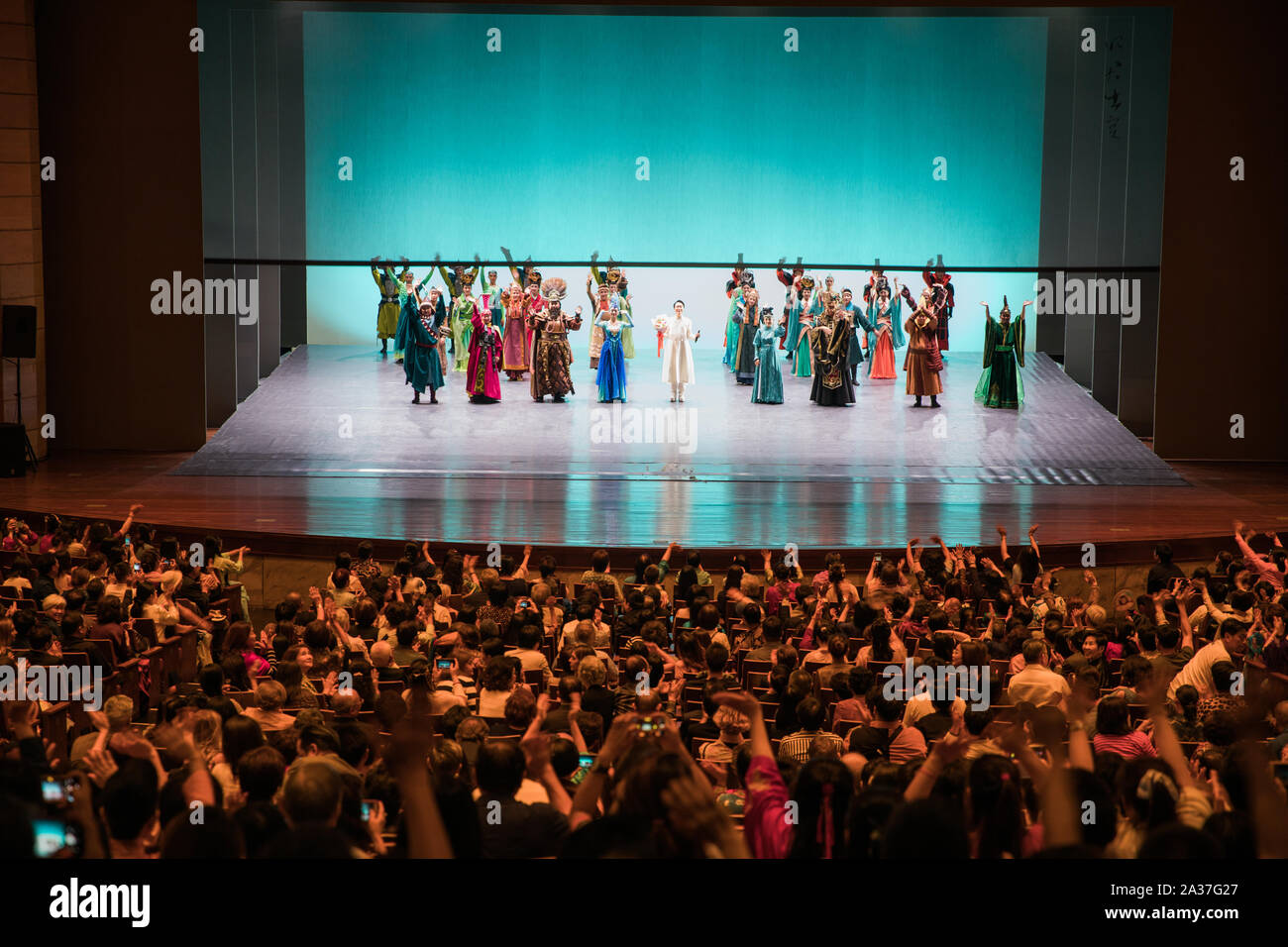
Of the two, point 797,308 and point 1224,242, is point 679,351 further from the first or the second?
point 1224,242

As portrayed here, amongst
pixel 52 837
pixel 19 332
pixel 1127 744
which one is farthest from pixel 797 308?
pixel 52 837

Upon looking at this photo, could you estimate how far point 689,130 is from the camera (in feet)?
42.0

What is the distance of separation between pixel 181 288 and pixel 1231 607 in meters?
9.73

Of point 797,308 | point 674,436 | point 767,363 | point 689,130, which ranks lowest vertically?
point 674,436

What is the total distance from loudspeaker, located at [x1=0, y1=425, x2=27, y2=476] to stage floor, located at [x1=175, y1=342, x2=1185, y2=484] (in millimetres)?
1304

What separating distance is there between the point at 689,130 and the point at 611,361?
84.0 inches

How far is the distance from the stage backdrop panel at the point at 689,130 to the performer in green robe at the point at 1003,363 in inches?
26.0

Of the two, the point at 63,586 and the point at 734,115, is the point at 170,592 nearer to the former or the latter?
the point at 63,586

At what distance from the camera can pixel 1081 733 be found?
10.0 feet

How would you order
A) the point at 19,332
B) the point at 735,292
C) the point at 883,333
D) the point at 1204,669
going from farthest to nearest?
the point at 883,333 → the point at 735,292 → the point at 19,332 → the point at 1204,669

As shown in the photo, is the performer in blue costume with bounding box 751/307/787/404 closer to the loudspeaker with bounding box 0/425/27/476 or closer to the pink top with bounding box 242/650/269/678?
the loudspeaker with bounding box 0/425/27/476

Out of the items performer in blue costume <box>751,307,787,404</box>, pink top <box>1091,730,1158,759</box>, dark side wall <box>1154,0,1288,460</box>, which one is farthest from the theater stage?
pink top <box>1091,730,1158,759</box>

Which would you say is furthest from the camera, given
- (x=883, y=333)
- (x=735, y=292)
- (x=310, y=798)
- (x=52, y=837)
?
(x=883, y=333)

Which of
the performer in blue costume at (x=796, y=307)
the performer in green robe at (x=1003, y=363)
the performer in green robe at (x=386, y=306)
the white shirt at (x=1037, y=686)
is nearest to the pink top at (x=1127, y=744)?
the white shirt at (x=1037, y=686)
